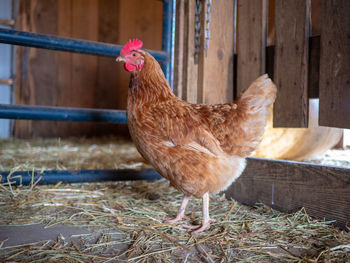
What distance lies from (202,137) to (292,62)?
0.96 metres

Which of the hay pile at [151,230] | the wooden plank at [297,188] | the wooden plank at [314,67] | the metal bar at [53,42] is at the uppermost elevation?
the metal bar at [53,42]

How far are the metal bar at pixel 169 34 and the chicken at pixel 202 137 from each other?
748 millimetres

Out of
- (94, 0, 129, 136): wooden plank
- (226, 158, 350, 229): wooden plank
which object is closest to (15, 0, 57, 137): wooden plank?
(94, 0, 129, 136): wooden plank

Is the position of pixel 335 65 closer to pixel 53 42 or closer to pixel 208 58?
pixel 208 58

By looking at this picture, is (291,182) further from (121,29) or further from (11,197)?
(121,29)

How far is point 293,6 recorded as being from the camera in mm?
2104

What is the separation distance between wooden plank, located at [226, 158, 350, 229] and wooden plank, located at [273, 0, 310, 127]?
36cm

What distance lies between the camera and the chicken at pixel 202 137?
Answer: 6.01 feet

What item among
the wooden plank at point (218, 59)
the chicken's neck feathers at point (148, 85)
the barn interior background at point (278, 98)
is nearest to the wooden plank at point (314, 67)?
the barn interior background at point (278, 98)

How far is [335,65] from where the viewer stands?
187 cm

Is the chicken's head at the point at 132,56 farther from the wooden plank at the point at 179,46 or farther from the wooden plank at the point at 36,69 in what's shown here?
the wooden plank at the point at 36,69

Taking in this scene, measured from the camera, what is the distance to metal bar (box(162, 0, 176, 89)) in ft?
8.46

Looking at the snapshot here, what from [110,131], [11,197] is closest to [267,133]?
[11,197]

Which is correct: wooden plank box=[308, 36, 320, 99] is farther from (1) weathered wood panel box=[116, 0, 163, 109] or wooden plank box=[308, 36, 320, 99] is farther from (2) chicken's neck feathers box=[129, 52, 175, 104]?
(1) weathered wood panel box=[116, 0, 163, 109]
